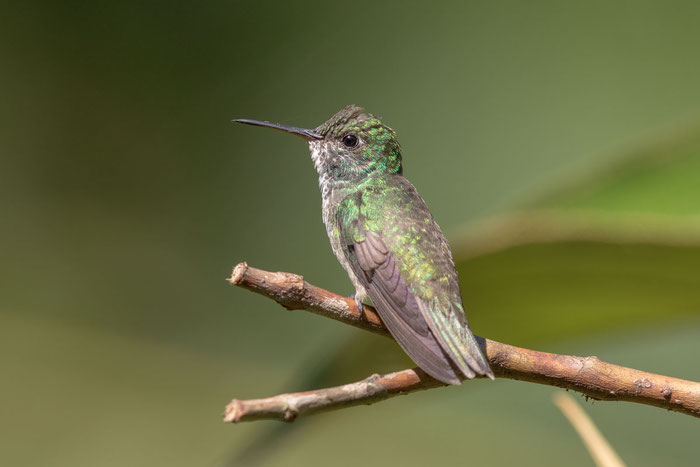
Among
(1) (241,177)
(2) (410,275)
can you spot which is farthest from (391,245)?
(1) (241,177)

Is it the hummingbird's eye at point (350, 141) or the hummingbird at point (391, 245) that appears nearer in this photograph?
the hummingbird at point (391, 245)

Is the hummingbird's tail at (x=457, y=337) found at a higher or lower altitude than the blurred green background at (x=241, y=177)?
lower

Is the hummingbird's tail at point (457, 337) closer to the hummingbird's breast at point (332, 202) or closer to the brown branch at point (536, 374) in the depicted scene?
the brown branch at point (536, 374)

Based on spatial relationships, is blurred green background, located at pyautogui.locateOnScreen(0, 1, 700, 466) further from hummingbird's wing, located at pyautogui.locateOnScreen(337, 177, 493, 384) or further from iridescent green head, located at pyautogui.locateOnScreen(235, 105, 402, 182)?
hummingbird's wing, located at pyautogui.locateOnScreen(337, 177, 493, 384)

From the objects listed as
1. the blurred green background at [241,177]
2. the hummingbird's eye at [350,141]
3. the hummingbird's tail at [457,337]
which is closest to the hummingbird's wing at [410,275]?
the hummingbird's tail at [457,337]

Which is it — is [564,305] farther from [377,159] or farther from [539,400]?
[539,400]

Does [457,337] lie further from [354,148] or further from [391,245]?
[354,148]
